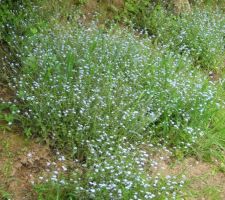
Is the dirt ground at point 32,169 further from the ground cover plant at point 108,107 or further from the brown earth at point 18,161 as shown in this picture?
the ground cover plant at point 108,107

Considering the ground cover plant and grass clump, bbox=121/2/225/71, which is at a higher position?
grass clump, bbox=121/2/225/71

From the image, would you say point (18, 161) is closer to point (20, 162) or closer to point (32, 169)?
point (20, 162)

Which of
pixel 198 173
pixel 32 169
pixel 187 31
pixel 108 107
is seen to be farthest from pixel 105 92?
pixel 187 31

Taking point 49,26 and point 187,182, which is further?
point 49,26

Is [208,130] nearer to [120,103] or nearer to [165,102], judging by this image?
[165,102]

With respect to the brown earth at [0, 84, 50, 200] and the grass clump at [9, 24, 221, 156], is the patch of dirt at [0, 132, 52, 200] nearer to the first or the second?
the brown earth at [0, 84, 50, 200]

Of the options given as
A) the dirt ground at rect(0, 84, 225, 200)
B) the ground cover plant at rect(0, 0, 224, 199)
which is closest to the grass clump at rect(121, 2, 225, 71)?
the ground cover plant at rect(0, 0, 224, 199)

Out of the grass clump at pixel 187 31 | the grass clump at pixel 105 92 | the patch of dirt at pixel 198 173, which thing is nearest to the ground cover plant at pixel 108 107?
the grass clump at pixel 105 92

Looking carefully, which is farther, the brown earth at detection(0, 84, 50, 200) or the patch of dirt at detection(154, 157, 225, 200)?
the patch of dirt at detection(154, 157, 225, 200)

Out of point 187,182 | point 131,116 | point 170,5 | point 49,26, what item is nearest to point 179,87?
point 131,116
